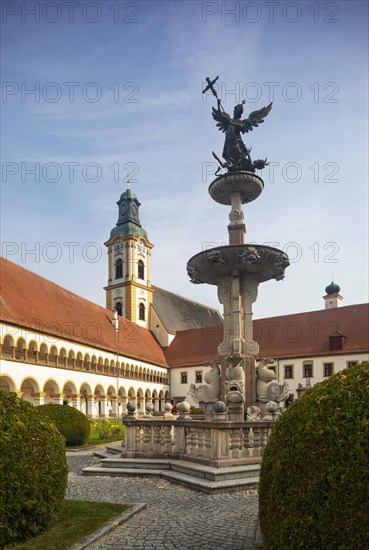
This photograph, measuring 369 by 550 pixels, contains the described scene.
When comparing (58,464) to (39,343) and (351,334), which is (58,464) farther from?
(351,334)

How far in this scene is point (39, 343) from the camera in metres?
32.7

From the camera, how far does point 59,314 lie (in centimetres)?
→ 3844

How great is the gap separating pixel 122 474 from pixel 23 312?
24.0 meters

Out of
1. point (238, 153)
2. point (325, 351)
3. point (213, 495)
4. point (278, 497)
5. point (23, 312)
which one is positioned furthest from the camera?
point (325, 351)

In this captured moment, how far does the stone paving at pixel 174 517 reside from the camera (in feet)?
19.0

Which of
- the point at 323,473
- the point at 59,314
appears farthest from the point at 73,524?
the point at 59,314

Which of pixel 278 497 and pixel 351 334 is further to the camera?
pixel 351 334

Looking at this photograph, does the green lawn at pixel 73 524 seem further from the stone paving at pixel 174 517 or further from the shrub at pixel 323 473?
the shrub at pixel 323 473

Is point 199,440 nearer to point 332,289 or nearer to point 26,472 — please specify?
point 26,472

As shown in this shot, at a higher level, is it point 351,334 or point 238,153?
point 238,153

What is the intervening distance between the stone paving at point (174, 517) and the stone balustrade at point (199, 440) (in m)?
0.99

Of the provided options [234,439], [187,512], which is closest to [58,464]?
[187,512]

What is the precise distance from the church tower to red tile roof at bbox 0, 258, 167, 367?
646 cm

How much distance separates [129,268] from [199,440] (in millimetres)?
52221
